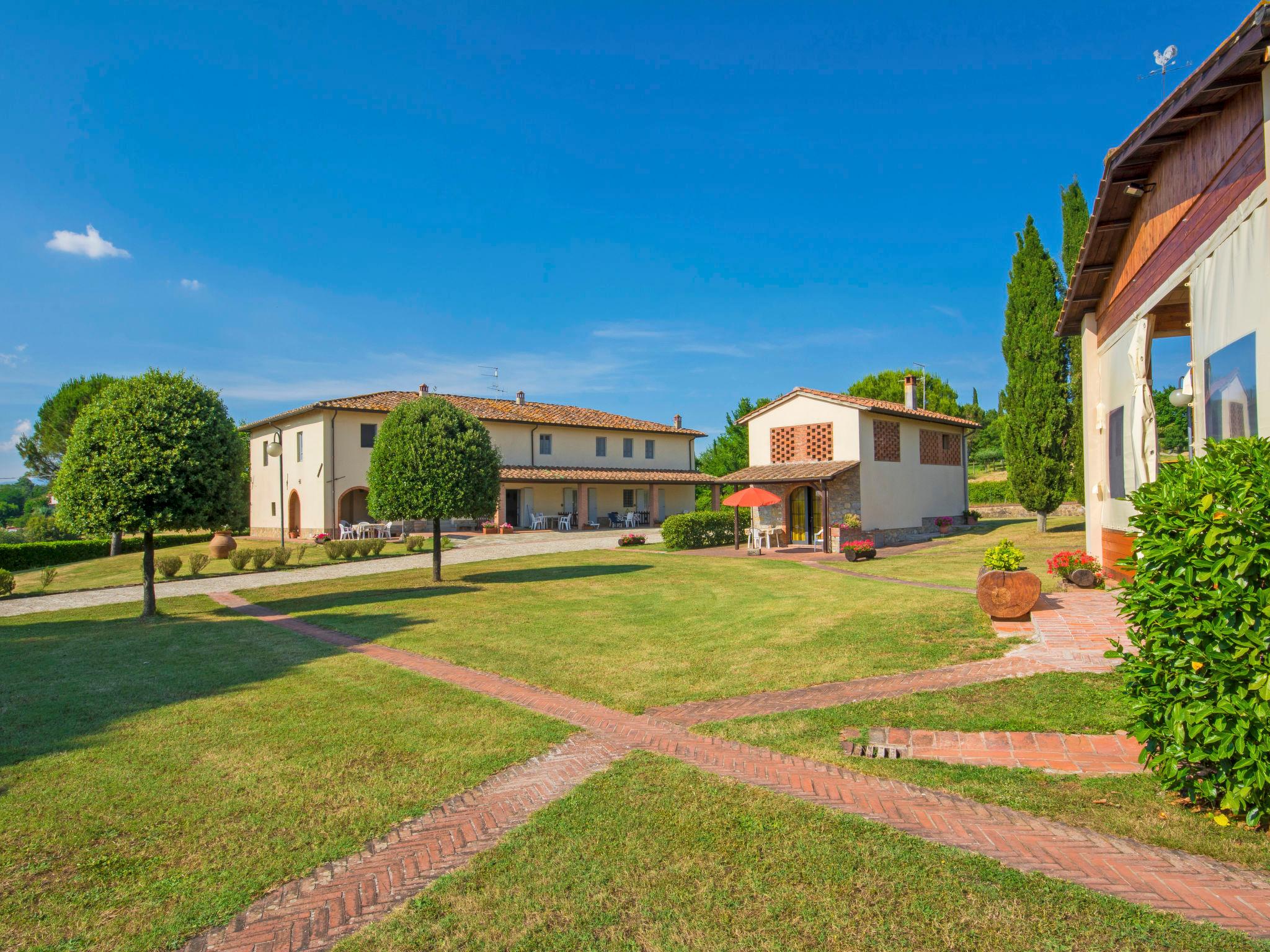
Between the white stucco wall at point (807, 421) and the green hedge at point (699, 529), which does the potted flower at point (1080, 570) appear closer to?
the white stucco wall at point (807, 421)

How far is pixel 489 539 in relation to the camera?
29.0 metres

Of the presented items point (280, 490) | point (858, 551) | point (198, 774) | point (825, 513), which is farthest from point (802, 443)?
point (280, 490)

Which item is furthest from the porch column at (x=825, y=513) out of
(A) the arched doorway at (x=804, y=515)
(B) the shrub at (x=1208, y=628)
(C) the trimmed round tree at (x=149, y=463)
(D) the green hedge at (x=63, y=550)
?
(D) the green hedge at (x=63, y=550)

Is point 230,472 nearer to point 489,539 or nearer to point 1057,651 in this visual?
point 1057,651

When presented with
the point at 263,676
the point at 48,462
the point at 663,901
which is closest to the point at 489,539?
the point at 263,676

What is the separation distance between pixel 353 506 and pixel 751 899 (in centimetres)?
3348

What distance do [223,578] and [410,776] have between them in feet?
57.6

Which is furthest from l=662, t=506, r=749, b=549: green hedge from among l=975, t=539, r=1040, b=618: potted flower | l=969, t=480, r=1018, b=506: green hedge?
l=969, t=480, r=1018, b=506: green hedge

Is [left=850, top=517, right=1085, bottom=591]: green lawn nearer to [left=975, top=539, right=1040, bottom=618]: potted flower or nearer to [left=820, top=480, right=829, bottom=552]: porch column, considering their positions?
[left=820, top=480, right=829, bottom=552]: porch column

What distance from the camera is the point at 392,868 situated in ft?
12.4

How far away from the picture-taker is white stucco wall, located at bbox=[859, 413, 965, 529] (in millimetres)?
23547

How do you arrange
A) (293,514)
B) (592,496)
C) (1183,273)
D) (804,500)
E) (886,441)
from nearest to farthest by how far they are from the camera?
(1183,273), (886,441), (804,500), (293,514), (592,496)

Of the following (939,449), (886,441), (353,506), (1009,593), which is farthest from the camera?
(353,506)

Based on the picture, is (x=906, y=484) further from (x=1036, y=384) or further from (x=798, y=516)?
(x=1036, y=384)
